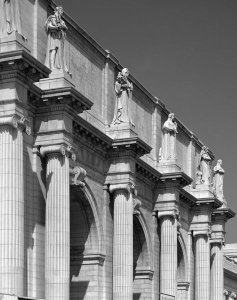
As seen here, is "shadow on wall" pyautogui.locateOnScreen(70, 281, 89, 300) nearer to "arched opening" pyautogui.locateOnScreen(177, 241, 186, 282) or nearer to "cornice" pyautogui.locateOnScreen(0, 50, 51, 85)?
"cornice" pyautogui.locateOnScreen(0, 50, 51, 85)

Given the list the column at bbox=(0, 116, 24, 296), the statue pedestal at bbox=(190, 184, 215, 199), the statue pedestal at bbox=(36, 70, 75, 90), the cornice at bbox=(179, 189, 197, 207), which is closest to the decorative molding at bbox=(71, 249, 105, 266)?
the statue pedestal at bbox=(36, 70, 75, 90)

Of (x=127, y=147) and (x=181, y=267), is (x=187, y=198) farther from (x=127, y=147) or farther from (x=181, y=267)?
(x=127, y=147)

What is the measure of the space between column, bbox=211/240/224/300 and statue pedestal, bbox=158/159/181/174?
13.0 meters

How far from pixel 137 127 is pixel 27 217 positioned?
55.3 ft

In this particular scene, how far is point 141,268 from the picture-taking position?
51.1 m

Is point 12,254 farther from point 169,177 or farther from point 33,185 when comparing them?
point 169,177

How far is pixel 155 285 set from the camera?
51.7 m

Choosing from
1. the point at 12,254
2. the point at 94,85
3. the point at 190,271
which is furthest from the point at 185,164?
the point at 12,254

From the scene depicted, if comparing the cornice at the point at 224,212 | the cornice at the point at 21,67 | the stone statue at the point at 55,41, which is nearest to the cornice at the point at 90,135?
the stone statue at the point at 55,41

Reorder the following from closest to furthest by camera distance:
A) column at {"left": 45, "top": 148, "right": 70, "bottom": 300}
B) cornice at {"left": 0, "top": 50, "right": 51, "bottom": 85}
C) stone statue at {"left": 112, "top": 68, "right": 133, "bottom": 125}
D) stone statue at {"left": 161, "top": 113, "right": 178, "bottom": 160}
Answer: cornice at {"left": 0, "top": 50, "right": 51, "bottom": 85}, column at {"left": 45, "top": 148, "right": 70, "bottom": 300}, stone statue at {"left": 112, "top": 68, "right": 133, "bottom": 125}, stone statue at {"left": 161, "top": 113, "right": 178, "bottom": 160}

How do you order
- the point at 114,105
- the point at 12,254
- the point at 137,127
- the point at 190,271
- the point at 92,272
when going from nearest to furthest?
the point at 12,254, the point at 92,272, the point at 114,105, the point at 137,127, the point at 190,271

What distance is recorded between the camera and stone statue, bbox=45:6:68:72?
37.9m

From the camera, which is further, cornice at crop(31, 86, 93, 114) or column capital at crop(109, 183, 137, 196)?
column capital at crop(109, 183, 137, 196)

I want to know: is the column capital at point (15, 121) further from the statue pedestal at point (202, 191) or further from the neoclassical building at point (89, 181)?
the statue pedestal at point (202, 191)
